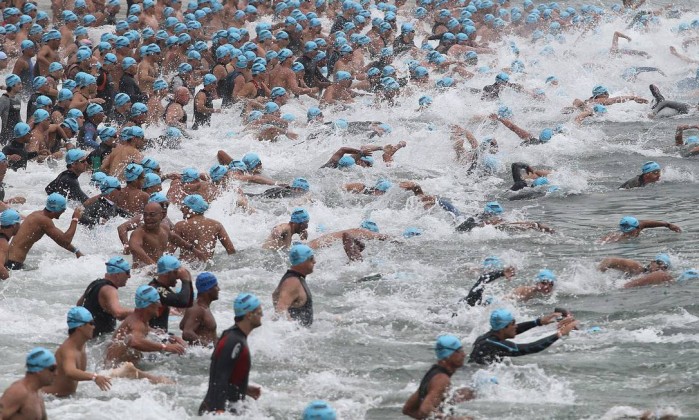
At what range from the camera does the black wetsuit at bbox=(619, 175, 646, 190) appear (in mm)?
15807

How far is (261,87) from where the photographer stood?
748 inches

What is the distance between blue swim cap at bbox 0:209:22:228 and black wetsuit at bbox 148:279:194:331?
8.79 ft

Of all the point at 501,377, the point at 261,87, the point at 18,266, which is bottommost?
the point at 501,377

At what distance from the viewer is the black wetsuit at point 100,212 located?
1249 cm

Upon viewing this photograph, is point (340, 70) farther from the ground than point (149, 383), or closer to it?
farther from the ground

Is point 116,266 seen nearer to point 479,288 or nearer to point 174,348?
point 174,348

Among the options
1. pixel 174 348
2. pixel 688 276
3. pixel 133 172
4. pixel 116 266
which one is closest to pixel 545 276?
pixel 688 276

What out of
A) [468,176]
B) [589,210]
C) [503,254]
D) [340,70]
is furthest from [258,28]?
[503,254]

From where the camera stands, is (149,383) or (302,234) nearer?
(149,383)

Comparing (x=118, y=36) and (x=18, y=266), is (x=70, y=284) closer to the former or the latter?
(x=18, y=266)

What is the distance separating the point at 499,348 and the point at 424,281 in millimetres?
2971

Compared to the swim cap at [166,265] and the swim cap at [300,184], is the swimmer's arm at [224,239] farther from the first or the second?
the swim cap at [166,265]

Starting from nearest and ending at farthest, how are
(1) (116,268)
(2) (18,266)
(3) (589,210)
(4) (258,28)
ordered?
(1) (116,268) < (2) (18,266) < (3) (589,210) < (4) (258,28)

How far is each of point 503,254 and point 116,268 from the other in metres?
5.25
